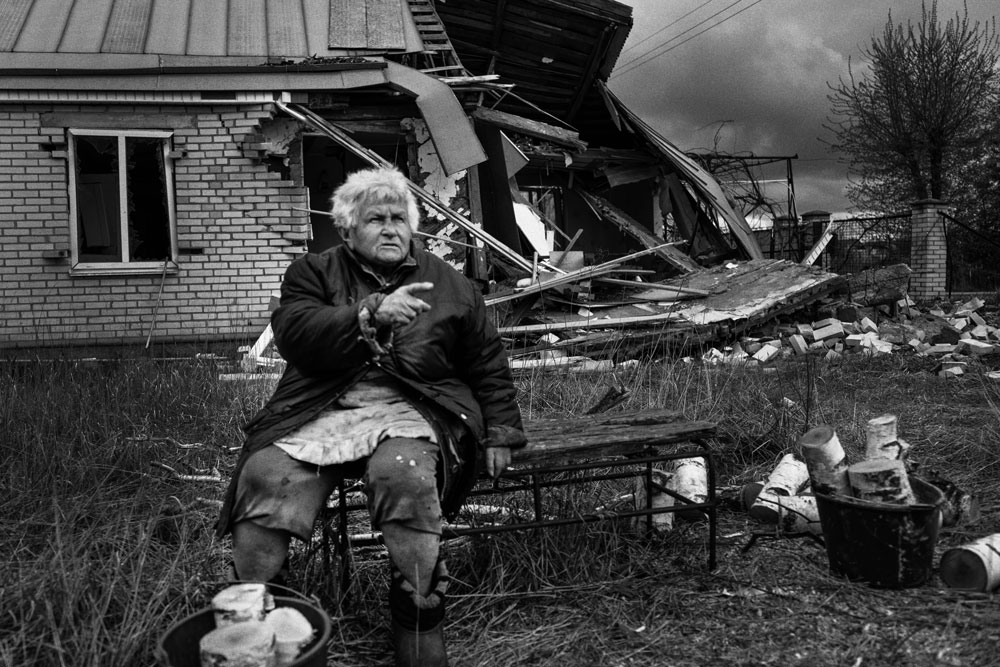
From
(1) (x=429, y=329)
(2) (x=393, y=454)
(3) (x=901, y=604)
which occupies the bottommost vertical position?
(3) (x=901, y=604)

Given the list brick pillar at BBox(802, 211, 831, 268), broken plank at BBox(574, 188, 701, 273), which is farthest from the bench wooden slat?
brick pillar at BBox(802, 211, 831, 268)

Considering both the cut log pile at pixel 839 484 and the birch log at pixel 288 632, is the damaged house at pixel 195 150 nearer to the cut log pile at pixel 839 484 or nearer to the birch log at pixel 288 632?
the cut log pile at pixel 839 484

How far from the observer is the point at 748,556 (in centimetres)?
337

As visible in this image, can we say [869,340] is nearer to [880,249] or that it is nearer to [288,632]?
[288,632]

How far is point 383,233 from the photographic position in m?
2.78

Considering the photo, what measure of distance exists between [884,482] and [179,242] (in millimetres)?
7418

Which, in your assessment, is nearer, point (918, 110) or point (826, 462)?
point (826, 462)

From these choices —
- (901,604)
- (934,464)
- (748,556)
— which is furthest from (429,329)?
(934,464)

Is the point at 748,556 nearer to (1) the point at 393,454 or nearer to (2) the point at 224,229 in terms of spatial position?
(1) the point at 393,454

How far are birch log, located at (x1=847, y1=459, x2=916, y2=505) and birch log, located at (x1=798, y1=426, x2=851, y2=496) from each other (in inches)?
3.9

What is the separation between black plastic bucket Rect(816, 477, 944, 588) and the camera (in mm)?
2846

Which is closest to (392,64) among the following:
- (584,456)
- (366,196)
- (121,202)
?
(121,202)

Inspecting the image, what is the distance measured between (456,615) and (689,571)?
1.03 metres

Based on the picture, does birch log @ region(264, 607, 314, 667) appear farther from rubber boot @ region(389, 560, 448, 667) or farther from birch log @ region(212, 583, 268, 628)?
rubber boot @ region(389, 560, 448, 667)
